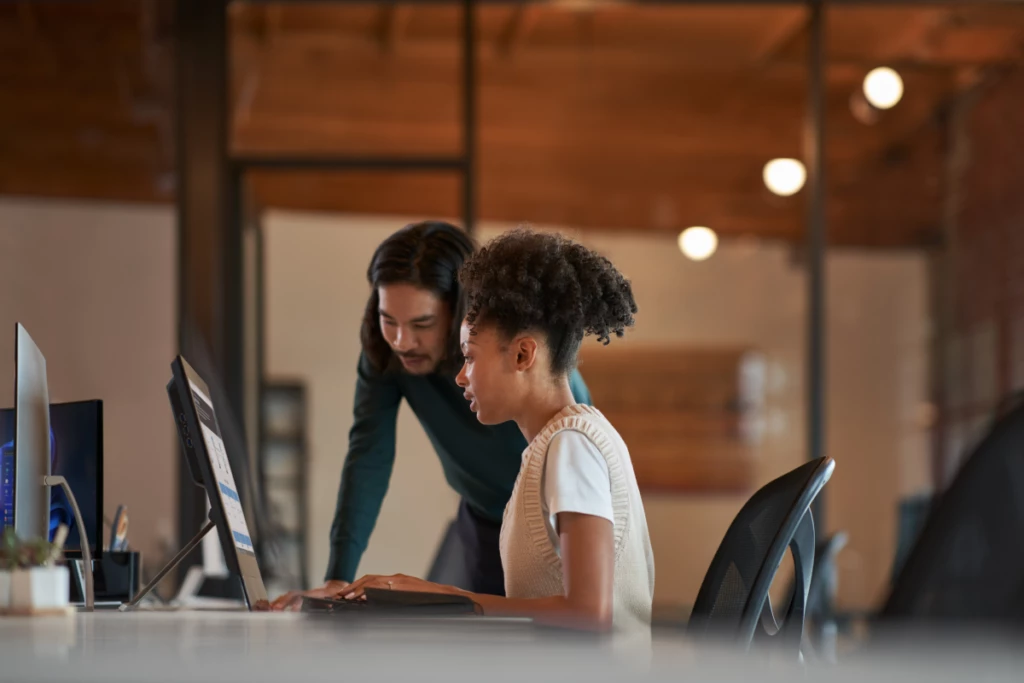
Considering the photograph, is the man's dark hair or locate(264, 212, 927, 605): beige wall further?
locate(264, 212, 927, 605): beige wall

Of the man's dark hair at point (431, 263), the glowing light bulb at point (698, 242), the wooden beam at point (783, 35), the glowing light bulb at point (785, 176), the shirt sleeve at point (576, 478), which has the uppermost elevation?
the wooden beam at point (783, 35)

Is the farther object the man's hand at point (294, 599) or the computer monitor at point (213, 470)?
the man's hand at point (294, 599)

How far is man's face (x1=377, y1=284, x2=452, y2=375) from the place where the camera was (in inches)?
85.1

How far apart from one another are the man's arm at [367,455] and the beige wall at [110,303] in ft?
8.81

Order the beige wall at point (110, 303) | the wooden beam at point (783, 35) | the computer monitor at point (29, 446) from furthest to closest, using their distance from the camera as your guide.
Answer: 1. the wooden beam at point (783, 35)
2. the beige wall at point (110, 303)
3. the computer monitor at point (29, 446)

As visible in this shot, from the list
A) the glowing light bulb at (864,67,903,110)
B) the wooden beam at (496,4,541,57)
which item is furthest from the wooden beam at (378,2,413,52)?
the glowing light bulb at (864,67,903,110)

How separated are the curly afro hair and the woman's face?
0.02 m

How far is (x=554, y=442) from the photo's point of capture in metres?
1.60

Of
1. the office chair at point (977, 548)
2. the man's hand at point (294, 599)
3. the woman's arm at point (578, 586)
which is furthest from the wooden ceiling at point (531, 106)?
the office chair at point (977, 548)

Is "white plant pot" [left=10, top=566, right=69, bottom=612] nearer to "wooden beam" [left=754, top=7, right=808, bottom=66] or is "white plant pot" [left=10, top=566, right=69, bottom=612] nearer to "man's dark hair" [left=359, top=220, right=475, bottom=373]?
"man's dark hair" [left=359, top=220, right=475, bottom=373]

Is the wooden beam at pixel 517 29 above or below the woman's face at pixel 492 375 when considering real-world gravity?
above

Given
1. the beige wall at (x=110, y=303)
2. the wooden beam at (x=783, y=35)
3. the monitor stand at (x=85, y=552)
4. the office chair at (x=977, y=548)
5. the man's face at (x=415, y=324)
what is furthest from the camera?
the wooden beam at (x=783, y=35)

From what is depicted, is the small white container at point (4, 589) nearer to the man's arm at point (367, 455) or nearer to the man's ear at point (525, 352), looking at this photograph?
the man's ear at point (525, 352)

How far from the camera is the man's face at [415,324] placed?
2162 mm
